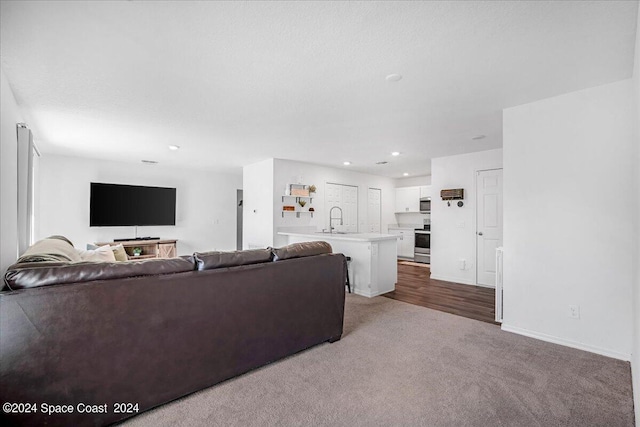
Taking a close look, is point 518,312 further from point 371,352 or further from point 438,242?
point 438,242

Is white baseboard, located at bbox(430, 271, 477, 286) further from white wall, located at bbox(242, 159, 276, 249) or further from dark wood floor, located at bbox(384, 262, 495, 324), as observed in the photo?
white wall, located at bbox(242, 159, 276, 249)

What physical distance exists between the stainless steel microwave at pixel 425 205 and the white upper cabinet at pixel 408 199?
0.59 feet

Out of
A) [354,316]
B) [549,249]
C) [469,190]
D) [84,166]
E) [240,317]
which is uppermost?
[84,166]

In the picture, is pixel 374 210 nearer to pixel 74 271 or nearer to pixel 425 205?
pixel 425 205

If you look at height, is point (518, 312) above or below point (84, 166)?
below

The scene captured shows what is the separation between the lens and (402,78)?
2508 millimetres

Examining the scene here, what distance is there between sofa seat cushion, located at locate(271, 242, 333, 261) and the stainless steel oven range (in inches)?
208

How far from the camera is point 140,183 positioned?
22.4 ft

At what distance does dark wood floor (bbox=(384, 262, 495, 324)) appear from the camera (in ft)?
12.5

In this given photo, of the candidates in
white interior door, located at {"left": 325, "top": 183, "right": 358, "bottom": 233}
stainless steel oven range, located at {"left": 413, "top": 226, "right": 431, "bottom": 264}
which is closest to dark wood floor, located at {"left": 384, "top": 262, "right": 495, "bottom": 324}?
stainless steel oven range, located at {"left": 413, "top": 226, "right": 431, "bottom": 264}

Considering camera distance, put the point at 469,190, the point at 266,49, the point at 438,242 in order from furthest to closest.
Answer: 1. the point at 438,242
2. the point at 469,190
3. the point at 266,49

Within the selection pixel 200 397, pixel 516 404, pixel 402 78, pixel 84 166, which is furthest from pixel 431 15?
pixel 84 166

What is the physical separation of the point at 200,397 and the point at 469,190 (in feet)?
16.7

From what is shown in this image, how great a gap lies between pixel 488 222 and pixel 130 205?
7.08 metres
